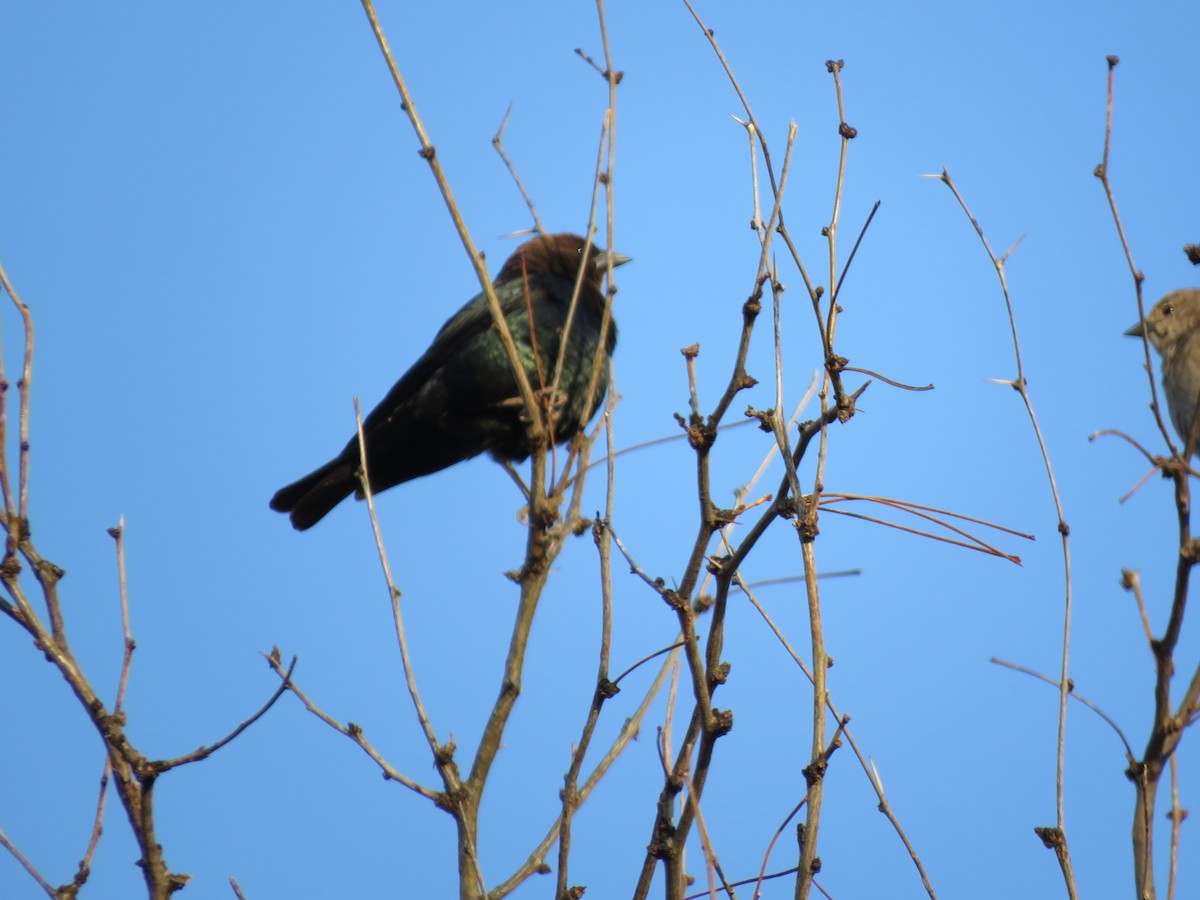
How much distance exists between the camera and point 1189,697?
84.0 inches

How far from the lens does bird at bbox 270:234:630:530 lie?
566cm

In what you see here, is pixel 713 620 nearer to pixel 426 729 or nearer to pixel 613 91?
pixel 426 729

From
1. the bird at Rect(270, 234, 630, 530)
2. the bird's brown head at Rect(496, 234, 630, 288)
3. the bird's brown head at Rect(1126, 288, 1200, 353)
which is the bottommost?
the bird at Rect(270, 234, 630, 530)

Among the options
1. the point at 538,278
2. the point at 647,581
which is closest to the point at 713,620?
the point at 647,581

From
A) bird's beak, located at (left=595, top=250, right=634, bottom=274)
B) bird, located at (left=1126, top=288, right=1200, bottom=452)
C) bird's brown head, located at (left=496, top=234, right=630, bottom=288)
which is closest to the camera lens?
bird, located at (left=1126, top=288, right=1200, bottom=452)

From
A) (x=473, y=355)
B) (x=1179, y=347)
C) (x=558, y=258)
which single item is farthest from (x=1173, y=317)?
(x=473, y=355)

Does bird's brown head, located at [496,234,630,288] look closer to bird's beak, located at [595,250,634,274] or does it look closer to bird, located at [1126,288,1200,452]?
bird's beak, located at [595,250,634,274]

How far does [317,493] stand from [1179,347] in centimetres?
416

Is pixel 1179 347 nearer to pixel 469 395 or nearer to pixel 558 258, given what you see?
pixel 558 258

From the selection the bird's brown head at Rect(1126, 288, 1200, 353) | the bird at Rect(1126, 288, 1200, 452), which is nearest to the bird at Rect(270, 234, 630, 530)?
the bird at Rect(1126, 288, 1200, 452)

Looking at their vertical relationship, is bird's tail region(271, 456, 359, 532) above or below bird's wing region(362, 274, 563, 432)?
below

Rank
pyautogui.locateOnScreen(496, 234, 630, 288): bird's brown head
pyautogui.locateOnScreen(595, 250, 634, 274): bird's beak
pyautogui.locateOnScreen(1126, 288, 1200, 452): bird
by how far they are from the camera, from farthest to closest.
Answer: pyautogui.locateOnScreen(496, 234, 630, 288): bird's brown head → pyautogui.locateOnScreen(595, 250, 634, 274): bird's beak → pyautogui.locateOnScreen(1126, 288, 1200, 452): bird

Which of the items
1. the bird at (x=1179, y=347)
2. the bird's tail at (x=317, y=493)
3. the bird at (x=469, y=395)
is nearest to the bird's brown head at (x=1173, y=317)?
the bird at (x=1179, y=347)

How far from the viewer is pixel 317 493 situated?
5.81 m
